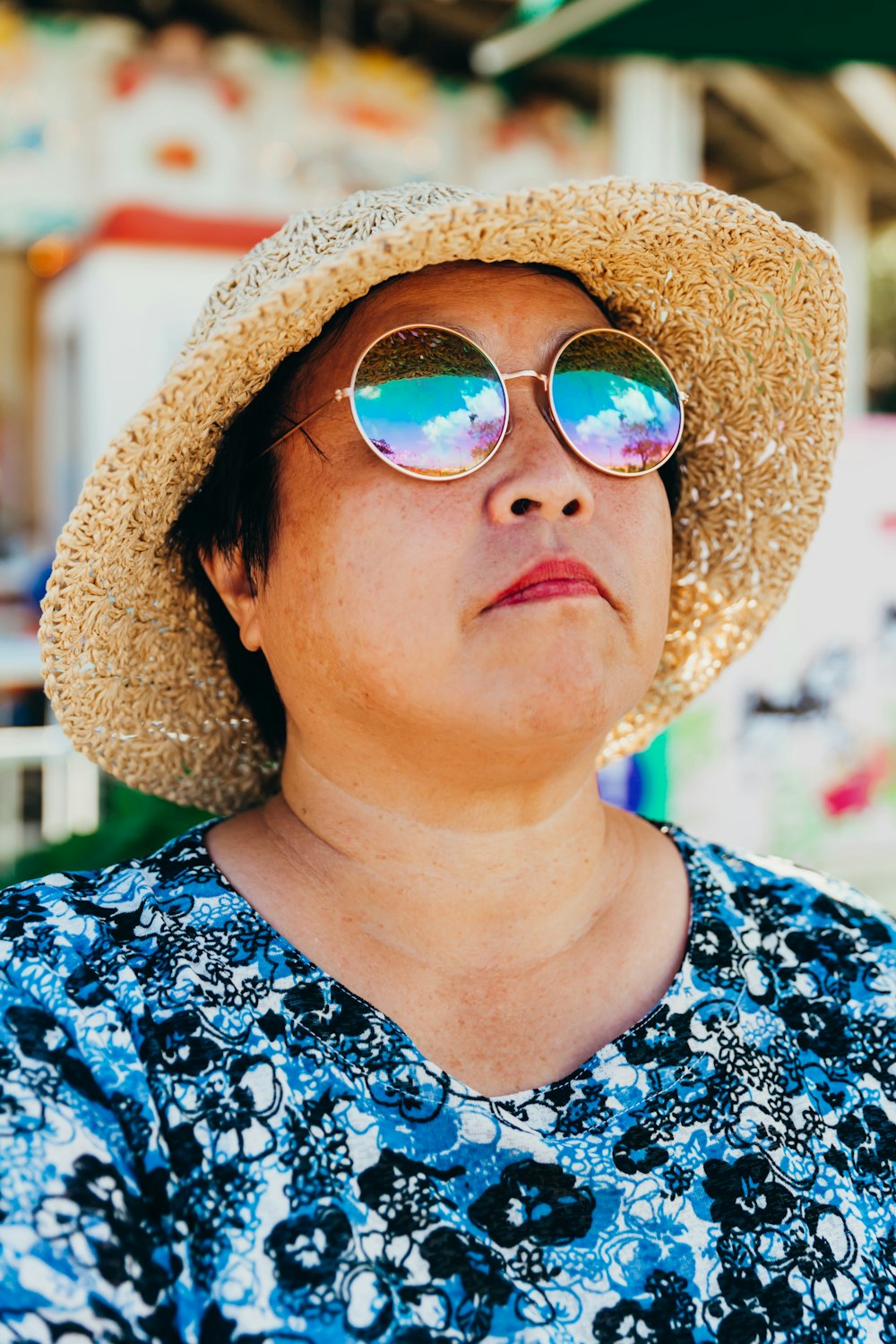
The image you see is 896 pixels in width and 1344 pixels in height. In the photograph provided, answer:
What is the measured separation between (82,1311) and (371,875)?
599mm

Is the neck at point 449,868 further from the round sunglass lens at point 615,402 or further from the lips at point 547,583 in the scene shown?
the round sunglass lens at point 615,402

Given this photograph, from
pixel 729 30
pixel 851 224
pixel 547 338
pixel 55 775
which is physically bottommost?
pixel 55 775

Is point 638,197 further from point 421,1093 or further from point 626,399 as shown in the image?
point 421,1093

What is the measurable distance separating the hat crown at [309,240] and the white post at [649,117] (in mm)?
3577

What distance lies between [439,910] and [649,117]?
418 centimetres

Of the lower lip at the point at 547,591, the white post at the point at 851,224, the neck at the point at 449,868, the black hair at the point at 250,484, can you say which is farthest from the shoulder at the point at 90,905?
the white post at the point at 851,224

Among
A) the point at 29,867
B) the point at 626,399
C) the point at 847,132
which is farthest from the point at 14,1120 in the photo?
the point at 847,132

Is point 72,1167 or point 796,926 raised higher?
point 72,1167

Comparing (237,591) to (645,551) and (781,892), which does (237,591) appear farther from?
(781,892)

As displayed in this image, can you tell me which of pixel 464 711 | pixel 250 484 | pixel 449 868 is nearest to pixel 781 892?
pixel 449 868

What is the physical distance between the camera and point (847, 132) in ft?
22.7

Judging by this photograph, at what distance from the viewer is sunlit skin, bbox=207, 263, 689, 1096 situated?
147 centimetres

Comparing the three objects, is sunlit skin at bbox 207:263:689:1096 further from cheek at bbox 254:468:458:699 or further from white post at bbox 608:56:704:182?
white post at bbox 608:56:704:182

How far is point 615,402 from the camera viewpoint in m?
1.60
